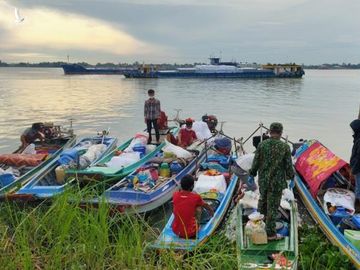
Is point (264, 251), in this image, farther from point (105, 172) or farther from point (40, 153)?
point (40, 153)

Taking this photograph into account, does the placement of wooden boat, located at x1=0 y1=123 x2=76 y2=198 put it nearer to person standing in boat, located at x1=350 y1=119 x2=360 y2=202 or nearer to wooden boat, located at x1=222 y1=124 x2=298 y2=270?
wooden boat, located at x1=222 y1=124 x2=298 y2=270

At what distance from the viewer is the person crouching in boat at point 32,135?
12836mm

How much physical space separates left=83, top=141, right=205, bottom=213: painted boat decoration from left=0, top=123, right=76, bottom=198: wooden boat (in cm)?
218

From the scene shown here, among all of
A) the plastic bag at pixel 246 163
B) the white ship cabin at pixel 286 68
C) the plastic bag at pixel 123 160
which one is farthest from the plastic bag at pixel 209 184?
the white ship cabin at pixel 286 68

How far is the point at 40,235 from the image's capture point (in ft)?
17.0

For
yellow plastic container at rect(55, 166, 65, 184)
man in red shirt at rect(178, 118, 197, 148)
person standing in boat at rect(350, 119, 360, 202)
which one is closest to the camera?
person standing in boat at rect(350, 119, 360, 202)

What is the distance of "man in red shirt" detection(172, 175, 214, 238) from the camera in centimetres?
636

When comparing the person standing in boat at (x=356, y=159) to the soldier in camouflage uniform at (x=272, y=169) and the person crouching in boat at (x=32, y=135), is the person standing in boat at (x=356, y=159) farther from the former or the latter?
the person crouching in boat at (x=32, y=135)

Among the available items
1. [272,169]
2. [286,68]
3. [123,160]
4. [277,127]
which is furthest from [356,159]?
[286,68]

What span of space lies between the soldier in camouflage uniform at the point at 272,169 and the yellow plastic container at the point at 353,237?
1.15 m

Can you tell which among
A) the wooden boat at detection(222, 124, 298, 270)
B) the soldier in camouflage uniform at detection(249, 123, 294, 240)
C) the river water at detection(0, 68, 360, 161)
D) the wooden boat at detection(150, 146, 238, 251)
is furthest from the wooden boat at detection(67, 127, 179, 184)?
the river water at detection(0, 68, 360, 161)

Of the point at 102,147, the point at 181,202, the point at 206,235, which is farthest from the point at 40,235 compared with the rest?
the point at 102,147

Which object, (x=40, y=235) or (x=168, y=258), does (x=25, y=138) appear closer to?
(x=40, y=235)

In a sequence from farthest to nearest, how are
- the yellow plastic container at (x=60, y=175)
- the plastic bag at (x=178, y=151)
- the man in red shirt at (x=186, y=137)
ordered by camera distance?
the man in red shirt at (x=186, y=137), the plastic bag at (x=178, y=151), the yellow plastic container at (x=60, y=175)
